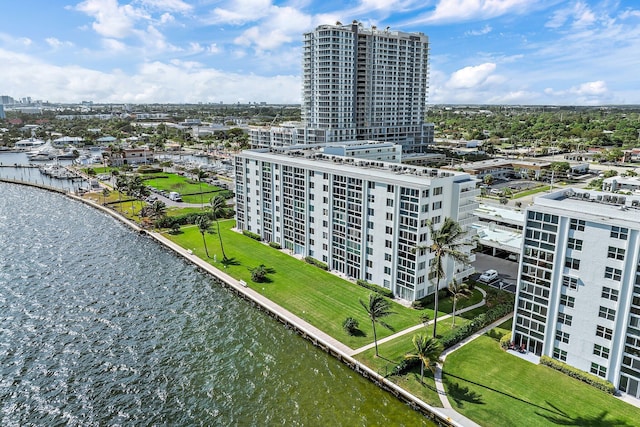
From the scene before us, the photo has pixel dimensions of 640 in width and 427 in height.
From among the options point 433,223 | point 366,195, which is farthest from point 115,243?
point 433,223

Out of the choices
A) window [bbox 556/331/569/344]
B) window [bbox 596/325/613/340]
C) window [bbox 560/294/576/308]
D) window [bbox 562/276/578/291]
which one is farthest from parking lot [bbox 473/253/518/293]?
window [bbox 596/325/613/340]

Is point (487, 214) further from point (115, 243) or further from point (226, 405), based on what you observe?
point (115, 243)

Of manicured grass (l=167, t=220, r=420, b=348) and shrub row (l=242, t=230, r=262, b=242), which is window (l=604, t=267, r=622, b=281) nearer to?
manicured grass (l=167, t=220, r=420, b=348)

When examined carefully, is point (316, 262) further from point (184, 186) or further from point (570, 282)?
point (184, 186)

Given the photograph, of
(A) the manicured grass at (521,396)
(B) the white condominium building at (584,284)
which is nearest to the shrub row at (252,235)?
(A) the manicured grass at (521,396)

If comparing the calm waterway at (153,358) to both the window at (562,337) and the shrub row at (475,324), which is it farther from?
the window at (562,337)

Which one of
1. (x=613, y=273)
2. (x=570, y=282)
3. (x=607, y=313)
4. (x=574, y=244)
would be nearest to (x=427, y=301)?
(x=570, y=282)
